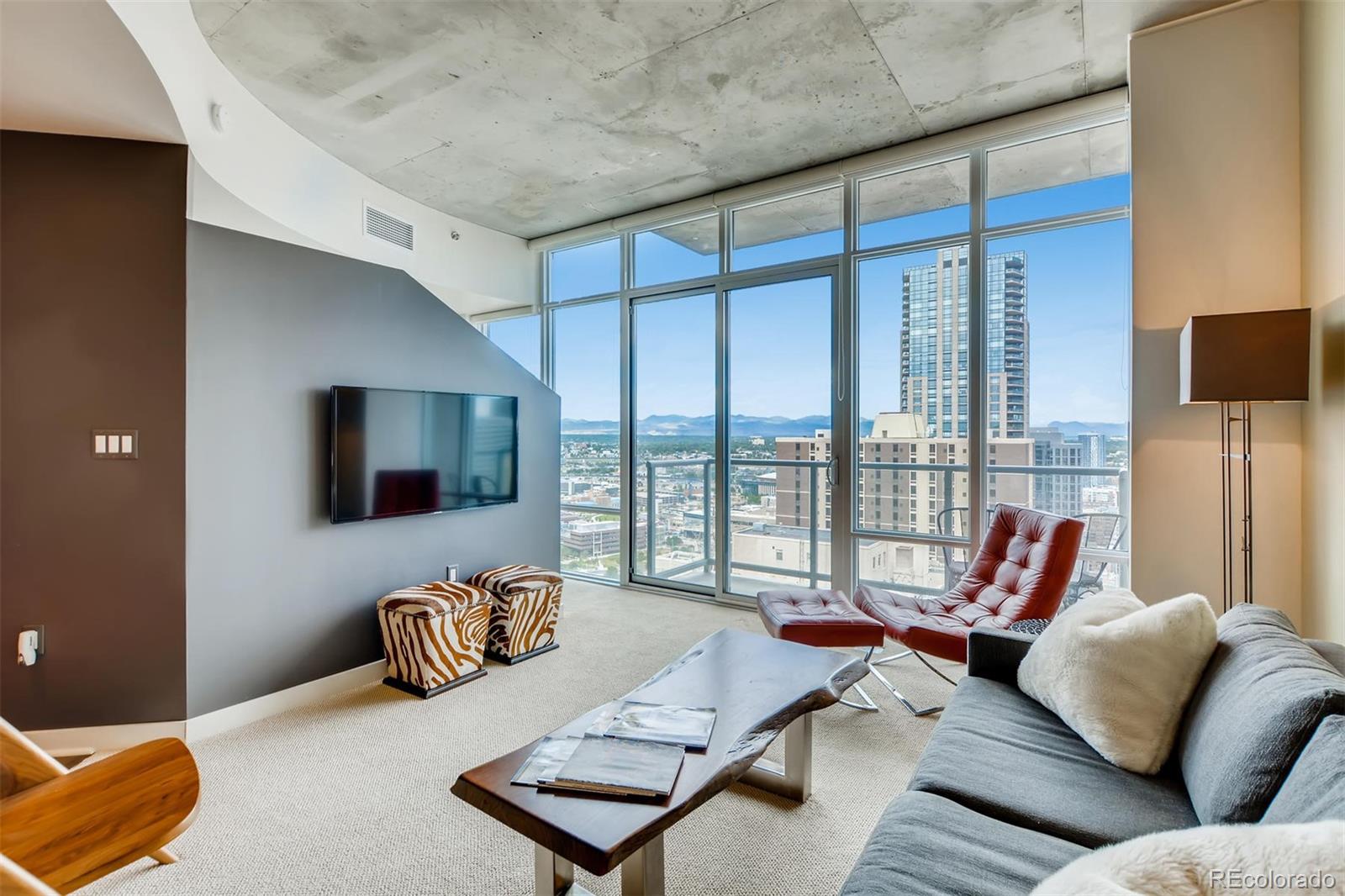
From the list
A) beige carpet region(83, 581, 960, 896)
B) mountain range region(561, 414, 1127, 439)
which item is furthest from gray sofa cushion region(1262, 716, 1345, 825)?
mountain range region(561, 414, 1127, 439)

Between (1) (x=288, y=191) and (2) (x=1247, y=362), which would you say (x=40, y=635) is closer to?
(1) (x=288, y=191)

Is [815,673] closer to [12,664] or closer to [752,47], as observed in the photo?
[752,47]

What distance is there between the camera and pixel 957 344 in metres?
3.85

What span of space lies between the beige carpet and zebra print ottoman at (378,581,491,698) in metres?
0.10

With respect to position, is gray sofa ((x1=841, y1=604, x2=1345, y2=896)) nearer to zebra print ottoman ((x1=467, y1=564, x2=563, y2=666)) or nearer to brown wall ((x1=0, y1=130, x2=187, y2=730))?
zebra print ottoman ((x1=467, y1=564, x2=563, y2=666))

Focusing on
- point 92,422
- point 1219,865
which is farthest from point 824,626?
point 92,422

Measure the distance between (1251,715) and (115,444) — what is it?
12.0 ft

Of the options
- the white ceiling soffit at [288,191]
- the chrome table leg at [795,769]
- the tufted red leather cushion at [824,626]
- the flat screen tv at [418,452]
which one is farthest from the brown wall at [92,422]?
the tufted red leather cushion at [824,626]

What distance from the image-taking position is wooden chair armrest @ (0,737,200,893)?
4.55 feet

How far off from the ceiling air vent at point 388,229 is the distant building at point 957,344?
3.51 meters

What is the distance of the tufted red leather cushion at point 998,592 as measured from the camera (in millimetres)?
2760

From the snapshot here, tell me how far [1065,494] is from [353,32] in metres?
4.19

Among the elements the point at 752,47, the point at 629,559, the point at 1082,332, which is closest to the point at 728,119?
the point at 752,47

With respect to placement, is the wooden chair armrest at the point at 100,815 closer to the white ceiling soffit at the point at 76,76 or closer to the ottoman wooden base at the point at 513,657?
the ottoman wooden base at the point at 513,657
